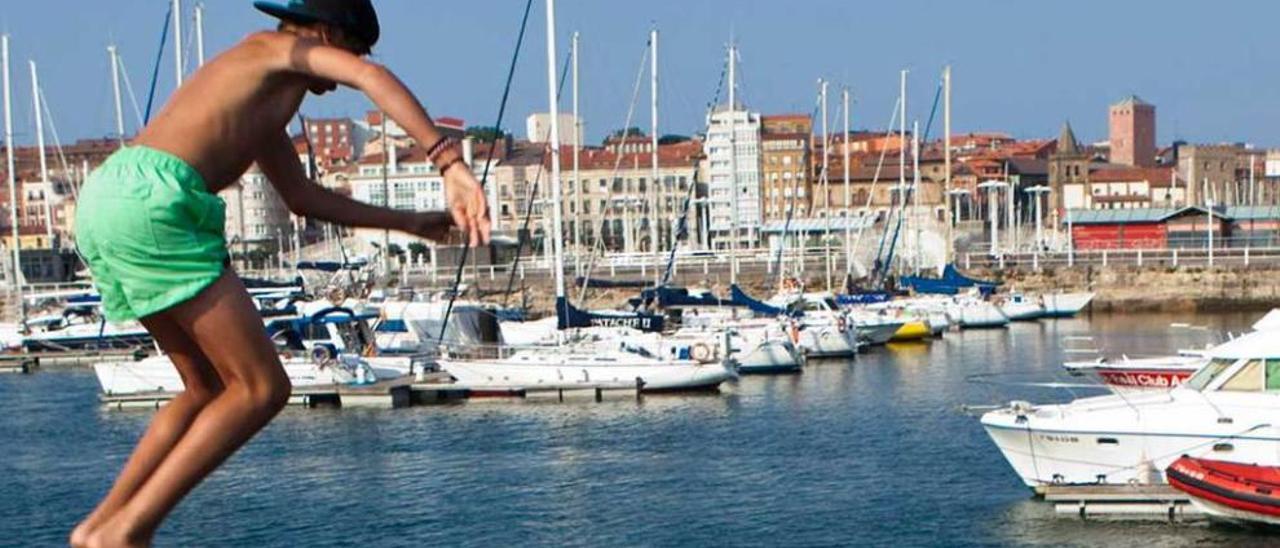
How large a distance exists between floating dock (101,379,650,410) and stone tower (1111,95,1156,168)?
145548 mm

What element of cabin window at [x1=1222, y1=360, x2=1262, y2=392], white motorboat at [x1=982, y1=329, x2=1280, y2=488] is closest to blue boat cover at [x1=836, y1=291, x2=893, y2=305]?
white motorboat at [x1=982, y1=329, x2=1280, y2=488]

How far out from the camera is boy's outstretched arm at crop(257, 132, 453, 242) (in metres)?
3.81

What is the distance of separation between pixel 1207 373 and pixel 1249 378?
1.96 feet

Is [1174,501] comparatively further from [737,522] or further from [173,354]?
[173,354]

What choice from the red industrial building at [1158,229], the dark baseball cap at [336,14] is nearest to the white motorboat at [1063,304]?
the red industrial building at [1158,229]

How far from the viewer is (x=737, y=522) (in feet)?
79.9

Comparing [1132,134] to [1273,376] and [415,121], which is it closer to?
[1273,376]

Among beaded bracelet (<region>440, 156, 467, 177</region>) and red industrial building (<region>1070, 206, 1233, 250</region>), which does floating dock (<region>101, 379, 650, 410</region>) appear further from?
red industrial building (<region>1070, 206, 1233, 250</region>)

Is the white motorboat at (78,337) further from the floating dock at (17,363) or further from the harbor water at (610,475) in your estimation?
the harbor water at (610,475)

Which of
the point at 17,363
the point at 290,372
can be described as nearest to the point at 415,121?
the point at 290,372

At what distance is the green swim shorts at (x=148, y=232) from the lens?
11.2ft

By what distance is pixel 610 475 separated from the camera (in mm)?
28859

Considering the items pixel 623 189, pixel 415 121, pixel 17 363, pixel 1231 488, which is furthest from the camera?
pixel 623 189

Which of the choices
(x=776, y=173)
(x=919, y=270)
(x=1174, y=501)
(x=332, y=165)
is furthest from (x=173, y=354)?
(x=332, y=165)
